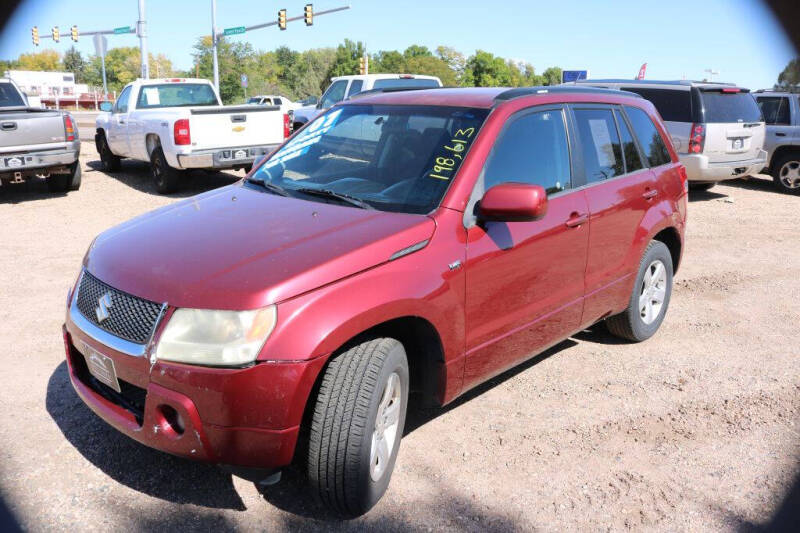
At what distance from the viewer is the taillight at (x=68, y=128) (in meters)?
10.4

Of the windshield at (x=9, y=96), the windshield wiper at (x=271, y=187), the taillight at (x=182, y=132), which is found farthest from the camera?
the windshield at (x=9, y=96)

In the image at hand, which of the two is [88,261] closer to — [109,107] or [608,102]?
[608,102]

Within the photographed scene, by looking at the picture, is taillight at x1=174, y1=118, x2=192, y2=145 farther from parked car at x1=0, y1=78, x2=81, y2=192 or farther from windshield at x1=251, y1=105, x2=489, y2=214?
windshield at x1=251, y1=105, x2=489, y2=214

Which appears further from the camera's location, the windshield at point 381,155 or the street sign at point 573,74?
the street sign at point 573,74

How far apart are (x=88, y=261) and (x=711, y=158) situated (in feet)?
34.4

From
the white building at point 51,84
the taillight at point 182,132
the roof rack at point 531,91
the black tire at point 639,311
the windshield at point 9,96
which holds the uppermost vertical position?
the white building at point 51,84

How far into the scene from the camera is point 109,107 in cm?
1251

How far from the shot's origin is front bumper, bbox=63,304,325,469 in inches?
100

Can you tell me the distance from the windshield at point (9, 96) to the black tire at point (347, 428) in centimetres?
1106

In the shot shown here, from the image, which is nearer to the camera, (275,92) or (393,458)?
(393,458)

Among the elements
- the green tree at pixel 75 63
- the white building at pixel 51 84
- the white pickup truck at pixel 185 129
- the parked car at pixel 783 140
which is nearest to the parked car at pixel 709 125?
the parked car at pixel 783 140

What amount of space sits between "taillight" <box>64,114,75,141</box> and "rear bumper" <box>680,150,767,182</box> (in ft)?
31.7

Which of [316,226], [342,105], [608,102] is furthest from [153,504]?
[608,102]

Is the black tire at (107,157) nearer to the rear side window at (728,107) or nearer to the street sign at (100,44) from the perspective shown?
the street sign at (100,44)
